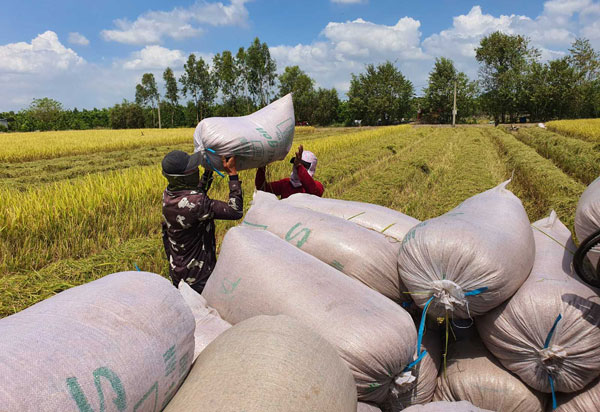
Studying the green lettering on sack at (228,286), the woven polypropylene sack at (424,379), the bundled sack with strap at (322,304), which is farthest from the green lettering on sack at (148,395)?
the woven polypropylene sack at (424,379)

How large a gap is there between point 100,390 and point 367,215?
1.84m

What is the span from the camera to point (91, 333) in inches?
39.6

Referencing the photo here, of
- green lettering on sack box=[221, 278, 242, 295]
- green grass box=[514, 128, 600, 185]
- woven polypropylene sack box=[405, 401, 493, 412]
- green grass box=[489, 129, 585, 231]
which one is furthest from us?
green grass box=[514, 128, 600, 185]

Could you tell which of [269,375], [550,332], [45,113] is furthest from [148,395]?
[45,113]

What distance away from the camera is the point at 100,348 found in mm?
982

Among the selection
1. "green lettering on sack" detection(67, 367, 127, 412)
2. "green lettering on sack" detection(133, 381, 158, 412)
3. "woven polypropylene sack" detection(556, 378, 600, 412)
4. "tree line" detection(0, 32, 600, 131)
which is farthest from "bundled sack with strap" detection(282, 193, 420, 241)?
"tree line" detection(0, 32, 600, 131)

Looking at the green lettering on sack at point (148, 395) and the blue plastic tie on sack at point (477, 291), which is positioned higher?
the blue plastic tie on sack at point (477, 291)

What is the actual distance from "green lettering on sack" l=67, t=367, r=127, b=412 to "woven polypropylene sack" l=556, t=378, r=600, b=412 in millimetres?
1781

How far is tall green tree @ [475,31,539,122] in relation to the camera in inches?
1697

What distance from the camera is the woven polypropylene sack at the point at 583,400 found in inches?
59.4

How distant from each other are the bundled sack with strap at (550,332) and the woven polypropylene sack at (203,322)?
4.14 ft

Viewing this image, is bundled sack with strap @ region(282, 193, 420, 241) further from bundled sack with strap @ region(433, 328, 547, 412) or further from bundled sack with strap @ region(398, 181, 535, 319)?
bundled sack with strap @ region(433, 328, 547, 412)

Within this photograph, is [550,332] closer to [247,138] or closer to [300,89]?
[247,138]

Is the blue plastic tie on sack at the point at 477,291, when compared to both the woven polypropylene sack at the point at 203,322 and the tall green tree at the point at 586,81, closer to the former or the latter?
the woven polypropylene sack at the point at 203,322
